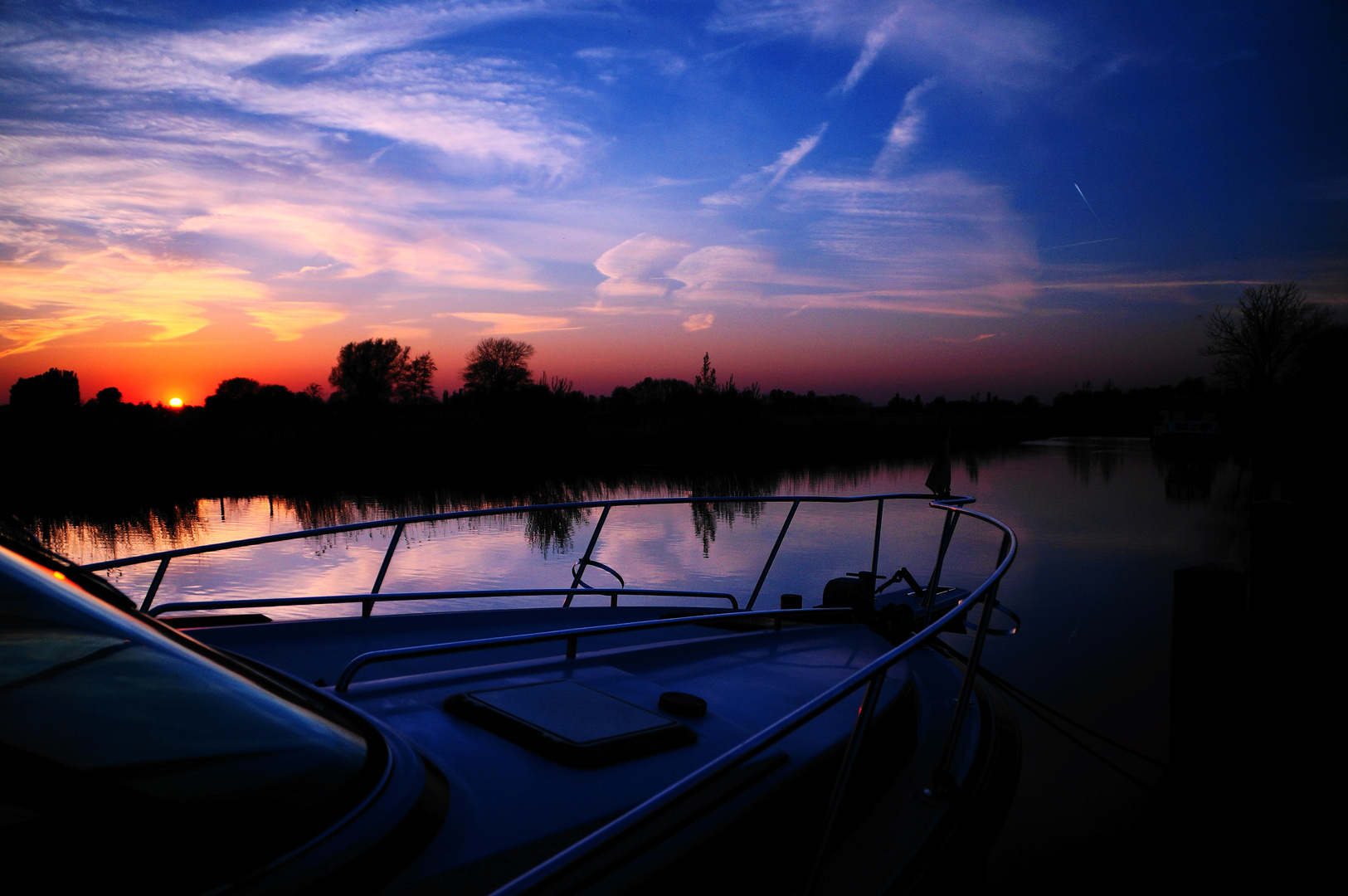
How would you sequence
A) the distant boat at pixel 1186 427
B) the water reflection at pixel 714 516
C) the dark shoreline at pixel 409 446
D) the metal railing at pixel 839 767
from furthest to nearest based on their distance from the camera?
the distant boat at pixel 1186 427 < the dark shoreline at pixel 409 446 < the water reflection at pixel 714 516 < the metal railing at pixel 839 767

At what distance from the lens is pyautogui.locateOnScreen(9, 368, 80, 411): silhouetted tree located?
25719 mm

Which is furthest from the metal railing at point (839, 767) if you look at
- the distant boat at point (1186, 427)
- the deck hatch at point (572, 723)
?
the distant boat at point (1186, 427)

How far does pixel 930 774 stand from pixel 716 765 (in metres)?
1.56

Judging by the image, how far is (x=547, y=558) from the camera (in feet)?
42.2

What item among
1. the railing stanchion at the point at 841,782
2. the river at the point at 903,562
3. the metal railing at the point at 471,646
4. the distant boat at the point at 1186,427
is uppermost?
the distant boat at the point at 1186,427

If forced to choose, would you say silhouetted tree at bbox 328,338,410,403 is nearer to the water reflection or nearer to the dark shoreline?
the dark shoreline

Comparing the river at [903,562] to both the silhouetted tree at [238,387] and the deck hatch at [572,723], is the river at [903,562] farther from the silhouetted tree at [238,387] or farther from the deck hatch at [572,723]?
the silhouetted tree at [238,387]

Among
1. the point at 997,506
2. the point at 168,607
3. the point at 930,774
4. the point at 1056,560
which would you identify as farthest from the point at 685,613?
the point at 997,506

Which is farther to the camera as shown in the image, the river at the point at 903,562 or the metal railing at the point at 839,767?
the river at the point at 903,562

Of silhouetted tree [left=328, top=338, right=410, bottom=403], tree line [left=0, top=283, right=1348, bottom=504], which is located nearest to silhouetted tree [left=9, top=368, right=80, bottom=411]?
tree line [left=0, top=283, right=1348, bottom=504]

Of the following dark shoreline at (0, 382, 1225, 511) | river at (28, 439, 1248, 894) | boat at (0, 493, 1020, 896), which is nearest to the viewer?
boat at (0, 493, 1020, 896)

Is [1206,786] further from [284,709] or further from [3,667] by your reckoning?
[3,667]

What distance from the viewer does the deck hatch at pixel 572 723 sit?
5.81 ft

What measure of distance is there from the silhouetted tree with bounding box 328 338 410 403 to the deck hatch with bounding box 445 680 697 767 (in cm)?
5692
